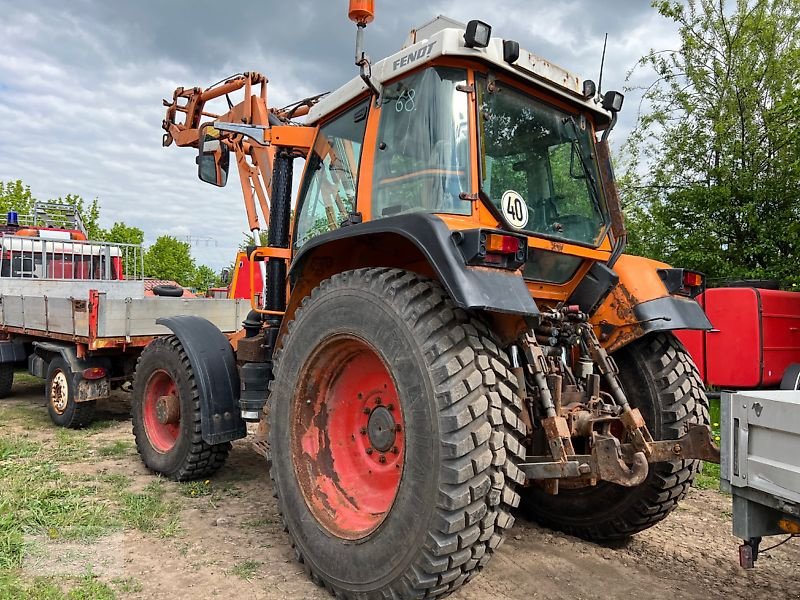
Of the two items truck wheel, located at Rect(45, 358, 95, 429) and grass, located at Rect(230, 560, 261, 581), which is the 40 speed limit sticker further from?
truck wheel, located at Rect(45, 358, 95, 429)

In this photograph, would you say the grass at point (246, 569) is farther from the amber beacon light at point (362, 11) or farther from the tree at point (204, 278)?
the tree at point (204, 278)

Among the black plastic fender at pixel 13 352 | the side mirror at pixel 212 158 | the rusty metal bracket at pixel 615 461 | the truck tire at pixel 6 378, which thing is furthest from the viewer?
the truck tire at pixel 6 378

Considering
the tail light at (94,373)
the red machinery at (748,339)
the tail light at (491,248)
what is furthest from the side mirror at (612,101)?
the tail light at (94,373)

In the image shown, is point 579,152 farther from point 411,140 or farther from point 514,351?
point 514,351

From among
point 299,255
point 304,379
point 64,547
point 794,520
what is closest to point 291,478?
point 304,379

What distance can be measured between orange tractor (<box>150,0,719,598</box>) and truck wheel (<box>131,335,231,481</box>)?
22 centimetres

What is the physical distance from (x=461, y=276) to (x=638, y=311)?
4.84ft

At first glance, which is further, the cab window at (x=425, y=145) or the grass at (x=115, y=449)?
the grass at (x=115, y=449)

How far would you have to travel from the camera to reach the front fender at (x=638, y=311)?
351 cm

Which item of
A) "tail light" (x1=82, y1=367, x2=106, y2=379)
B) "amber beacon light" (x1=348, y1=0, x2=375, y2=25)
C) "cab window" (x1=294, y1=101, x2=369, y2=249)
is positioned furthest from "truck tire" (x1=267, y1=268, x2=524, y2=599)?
"tail light" (x1=82, y1=367, x2=106, y2=379)

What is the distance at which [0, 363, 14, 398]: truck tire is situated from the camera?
27.7 feet

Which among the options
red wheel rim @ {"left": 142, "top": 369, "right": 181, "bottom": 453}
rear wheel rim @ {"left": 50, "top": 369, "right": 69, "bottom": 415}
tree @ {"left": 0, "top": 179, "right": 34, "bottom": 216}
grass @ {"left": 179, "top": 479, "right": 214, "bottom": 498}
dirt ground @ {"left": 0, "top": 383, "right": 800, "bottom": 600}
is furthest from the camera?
tree @ {"left": 0, "top": 179, "right": 34, "bottom": 216}

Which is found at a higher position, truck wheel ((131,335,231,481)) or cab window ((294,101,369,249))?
cab window ((294,101,369,249))

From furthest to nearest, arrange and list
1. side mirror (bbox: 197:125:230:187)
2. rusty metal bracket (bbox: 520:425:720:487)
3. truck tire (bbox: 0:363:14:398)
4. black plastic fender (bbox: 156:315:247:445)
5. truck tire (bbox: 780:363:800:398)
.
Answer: truck tire (bbox: 0:363:14:398) < truck tire (bbox: 780:363:800:398) < side mirror (bbox: 197:125:230:187) < black plastic fender (bbox: 156:315:247:445) < rusty metal bracket (bbox: 520:425:720:487)
